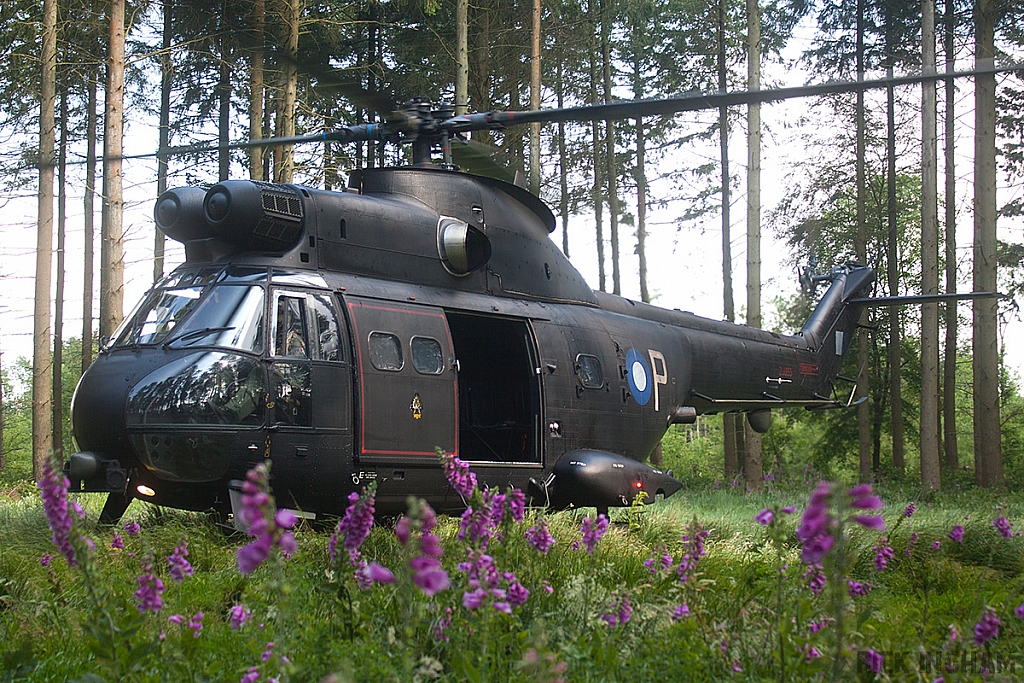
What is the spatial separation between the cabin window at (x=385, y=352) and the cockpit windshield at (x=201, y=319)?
0.93 metres

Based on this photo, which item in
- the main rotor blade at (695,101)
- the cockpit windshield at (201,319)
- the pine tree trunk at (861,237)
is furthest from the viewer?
the pine tree trunk at (861,237)

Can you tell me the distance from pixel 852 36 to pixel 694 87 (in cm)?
407

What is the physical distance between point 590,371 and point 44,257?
507 inches

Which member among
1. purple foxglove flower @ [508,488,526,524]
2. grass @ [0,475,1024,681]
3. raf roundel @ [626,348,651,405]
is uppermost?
raf roundel @ [626,348,651,405]

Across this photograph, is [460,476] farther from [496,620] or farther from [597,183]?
[597,183]

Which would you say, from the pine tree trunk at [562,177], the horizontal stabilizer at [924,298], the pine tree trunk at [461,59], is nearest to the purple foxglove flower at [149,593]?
the horizontal stabilizer at [924,298]

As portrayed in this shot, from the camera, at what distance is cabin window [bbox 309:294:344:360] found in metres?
7.31

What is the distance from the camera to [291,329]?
7.23m

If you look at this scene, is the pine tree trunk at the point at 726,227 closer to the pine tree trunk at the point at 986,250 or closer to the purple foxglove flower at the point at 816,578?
the pine tree trunk at the point at 986,250

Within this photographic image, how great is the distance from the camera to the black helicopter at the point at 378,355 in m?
6.86

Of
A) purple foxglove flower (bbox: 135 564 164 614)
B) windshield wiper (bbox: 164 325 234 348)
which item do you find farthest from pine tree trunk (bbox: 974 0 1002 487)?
purple foxglove flower (bbox: 135 564 164 614)

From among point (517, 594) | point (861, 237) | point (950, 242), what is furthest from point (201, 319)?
point (861, 237)

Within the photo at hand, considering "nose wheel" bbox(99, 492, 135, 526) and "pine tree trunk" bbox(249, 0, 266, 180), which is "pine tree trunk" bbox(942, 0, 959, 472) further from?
"nose wheel" bbox(99, 492, 135, 526)

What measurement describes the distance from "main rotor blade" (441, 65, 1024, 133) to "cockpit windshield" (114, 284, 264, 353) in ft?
8.76
